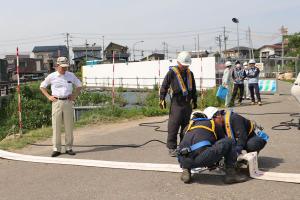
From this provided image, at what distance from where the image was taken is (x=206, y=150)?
5859mm

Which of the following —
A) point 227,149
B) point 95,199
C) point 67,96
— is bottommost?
point 95,199

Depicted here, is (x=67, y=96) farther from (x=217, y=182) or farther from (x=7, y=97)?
(x=7, y=97)

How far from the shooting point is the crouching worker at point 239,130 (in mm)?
6246

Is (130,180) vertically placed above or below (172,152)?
below

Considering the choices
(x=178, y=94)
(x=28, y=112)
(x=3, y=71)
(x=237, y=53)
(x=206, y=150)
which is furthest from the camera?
(x=237, y=53)

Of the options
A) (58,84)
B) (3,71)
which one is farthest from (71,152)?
(3,71)

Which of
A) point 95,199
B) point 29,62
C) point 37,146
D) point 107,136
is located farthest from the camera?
point 29,62

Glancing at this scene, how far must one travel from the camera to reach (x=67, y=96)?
337 inches

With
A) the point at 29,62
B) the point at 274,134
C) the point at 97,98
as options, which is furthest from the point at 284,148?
the point at 29,62

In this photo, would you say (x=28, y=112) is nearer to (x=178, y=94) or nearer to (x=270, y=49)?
(x=178, y=94)

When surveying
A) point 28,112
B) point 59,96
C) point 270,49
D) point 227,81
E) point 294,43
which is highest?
point 270,49

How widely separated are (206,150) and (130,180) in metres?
1.29

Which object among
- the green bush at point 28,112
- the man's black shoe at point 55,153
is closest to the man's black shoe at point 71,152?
the man's black shoe at point 55,153

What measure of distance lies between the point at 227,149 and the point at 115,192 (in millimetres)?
1608
